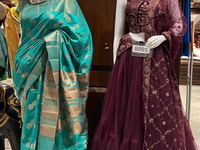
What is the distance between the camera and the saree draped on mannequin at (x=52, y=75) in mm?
1101

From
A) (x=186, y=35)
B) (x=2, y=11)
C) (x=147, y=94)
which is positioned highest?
(x=2, y=11)

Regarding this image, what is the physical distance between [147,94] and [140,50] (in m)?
0.29

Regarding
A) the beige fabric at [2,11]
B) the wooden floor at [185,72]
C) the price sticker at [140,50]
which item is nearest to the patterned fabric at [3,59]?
the beige fabric at [2,11]

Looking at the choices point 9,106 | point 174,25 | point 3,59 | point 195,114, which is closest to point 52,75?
point 9,106

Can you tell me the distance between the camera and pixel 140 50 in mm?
1205

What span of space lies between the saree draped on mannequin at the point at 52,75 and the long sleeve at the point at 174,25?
566 mm

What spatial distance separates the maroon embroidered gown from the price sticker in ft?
0.09

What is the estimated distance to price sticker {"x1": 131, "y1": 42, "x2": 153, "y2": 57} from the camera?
3.90ft

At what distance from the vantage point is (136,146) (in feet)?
3.68

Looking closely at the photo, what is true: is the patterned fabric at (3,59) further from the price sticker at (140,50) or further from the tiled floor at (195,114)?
the price sticker at (140,50)

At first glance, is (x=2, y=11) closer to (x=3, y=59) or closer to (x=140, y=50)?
(x=3, y=59)

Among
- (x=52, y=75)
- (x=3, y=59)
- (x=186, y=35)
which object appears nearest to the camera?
(x=52, y=75)

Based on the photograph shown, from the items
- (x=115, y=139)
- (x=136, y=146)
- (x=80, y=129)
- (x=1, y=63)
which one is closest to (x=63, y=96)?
(x=80, y=129)

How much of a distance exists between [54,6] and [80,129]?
790 millimetres
